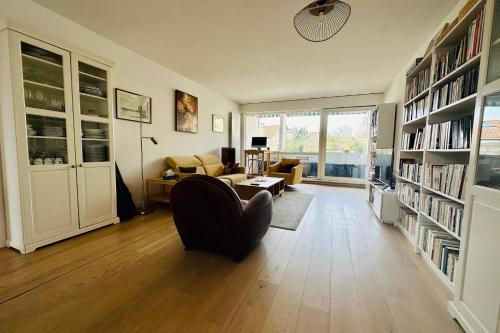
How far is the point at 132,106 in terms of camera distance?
3.29 metres

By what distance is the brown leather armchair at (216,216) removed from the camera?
167 cm

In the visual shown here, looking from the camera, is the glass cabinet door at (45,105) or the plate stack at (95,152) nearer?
the glass cabinet door at (45,105)

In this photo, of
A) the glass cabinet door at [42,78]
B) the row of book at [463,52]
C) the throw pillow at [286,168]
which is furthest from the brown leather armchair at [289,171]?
the glass cabinet door at [42,78]

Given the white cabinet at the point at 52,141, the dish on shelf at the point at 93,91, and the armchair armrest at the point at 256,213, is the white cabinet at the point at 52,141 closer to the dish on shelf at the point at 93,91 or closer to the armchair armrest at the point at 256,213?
the dish on shelf at the point at 93,91

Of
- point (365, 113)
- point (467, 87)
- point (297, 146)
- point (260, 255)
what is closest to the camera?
point (467, 87)

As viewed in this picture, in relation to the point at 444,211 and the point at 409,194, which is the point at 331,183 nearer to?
the point at 409,194

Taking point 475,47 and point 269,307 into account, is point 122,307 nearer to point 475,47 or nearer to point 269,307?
point 269,307

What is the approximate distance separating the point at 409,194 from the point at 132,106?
14.0 ft

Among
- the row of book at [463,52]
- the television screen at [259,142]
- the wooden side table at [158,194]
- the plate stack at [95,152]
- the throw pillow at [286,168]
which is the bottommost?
the wooden side table at [158,194]

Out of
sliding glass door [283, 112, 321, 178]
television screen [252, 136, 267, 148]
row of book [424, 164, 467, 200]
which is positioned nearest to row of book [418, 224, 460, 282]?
row of book [424, 164, 467, 200]

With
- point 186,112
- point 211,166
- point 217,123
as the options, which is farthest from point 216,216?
point 217,123

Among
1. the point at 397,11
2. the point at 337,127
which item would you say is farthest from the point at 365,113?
the point at 397,11

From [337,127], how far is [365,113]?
2.68 ft

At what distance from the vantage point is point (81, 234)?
239 cm
